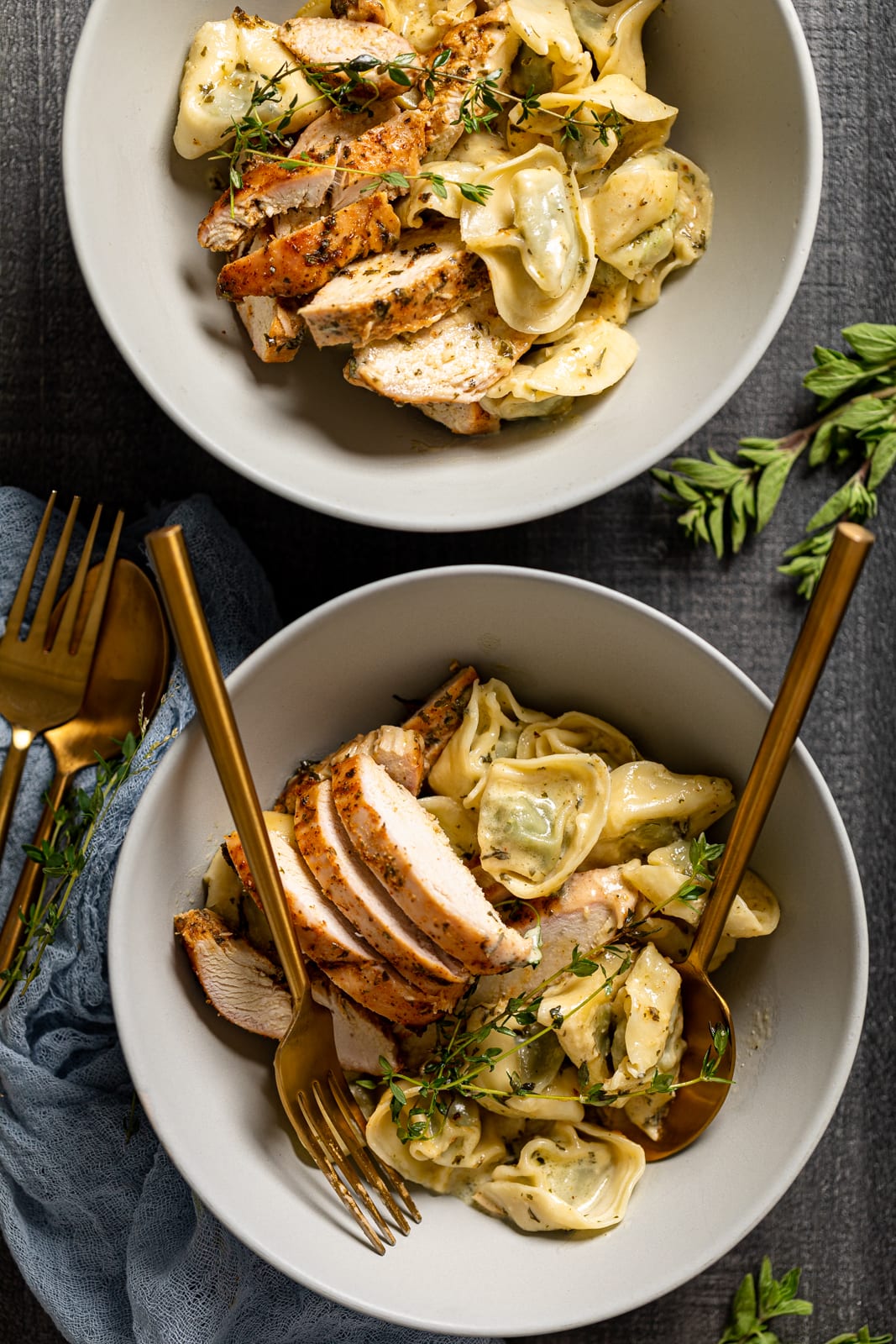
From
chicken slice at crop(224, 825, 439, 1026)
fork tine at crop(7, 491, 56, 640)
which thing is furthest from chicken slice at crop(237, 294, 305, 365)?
chicken slice at crop(224, 825, 439, 1026)

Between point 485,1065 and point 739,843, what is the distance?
2.12 ft

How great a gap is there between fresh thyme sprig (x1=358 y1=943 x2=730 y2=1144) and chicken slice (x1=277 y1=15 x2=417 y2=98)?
1.78 m

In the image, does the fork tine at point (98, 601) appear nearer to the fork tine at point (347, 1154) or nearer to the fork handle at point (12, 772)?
the fork handle at point (12, 772)

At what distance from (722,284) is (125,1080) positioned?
7.35 feet

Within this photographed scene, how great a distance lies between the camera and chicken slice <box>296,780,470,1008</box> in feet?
7.42

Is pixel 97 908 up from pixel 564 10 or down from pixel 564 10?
down

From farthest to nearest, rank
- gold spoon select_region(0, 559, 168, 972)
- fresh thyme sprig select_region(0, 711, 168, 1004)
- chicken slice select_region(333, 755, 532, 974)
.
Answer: gold spoon select_region(0, 559, 168, 972) < fresh thyme sprig select_region(0, 711, 168, 1004) < chicken slice select_region(333, 755, 532, 974)

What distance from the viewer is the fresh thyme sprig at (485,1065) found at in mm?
2232

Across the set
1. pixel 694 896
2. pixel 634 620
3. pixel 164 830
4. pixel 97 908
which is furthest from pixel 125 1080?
pixel 634 620

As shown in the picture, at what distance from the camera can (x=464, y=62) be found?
234 cm

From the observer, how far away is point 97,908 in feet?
8.57

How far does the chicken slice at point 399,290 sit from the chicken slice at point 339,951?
1.04 metres

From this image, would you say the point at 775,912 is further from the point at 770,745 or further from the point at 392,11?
the point at 392,11

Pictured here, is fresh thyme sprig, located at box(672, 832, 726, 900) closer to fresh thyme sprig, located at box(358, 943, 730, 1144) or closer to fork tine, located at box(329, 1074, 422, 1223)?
fresh thyme sprig, located at box(358, 943, 730, 1144)
